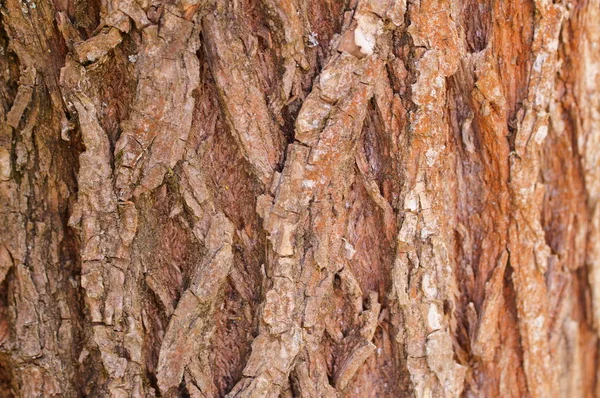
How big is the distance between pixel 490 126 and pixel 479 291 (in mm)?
359

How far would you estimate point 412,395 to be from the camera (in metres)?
1.10

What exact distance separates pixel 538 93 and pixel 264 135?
584 mm

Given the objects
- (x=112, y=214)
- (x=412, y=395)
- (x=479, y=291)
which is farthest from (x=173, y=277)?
(x=479, y=291)

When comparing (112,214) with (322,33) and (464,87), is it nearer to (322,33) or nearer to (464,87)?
(322,33)

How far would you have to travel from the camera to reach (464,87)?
1126mm

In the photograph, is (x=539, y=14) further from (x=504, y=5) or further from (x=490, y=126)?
(x=490, y=126)

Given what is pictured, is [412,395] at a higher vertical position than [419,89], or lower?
lower

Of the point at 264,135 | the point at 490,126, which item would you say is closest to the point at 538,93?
the point at 490,126

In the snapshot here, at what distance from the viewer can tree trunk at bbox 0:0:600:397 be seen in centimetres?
100

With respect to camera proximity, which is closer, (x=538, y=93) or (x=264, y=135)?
(x=264, y=135)

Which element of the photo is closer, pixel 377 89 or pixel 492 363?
pixel 377 89

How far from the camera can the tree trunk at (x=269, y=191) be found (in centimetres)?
100

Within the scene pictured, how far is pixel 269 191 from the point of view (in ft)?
3.35

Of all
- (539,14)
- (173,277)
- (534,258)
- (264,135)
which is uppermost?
(539,14)
